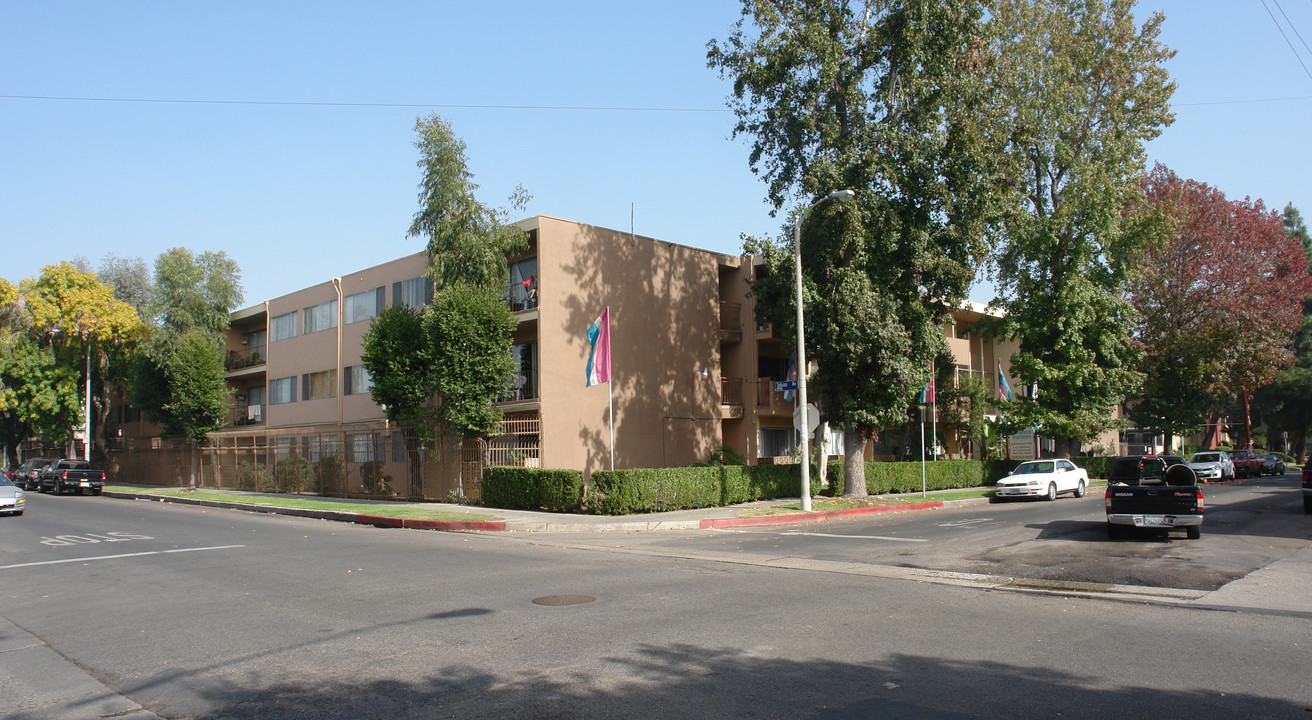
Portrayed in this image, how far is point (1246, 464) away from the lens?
4616 centimetres

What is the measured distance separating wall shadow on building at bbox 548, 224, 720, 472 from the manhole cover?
1853 centimetres

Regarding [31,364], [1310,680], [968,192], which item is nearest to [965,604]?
[1310,680]

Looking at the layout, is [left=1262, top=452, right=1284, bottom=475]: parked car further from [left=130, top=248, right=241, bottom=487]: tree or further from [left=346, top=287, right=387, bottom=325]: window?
[left=130, top=248, right=241, bottom=487]: tree

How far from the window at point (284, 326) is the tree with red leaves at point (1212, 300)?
43.4m

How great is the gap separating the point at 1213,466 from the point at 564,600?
146ft

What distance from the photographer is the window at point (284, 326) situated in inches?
1625

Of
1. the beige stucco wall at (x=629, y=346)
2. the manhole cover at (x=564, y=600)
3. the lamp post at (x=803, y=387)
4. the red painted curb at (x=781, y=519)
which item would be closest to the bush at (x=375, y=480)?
the beige stucco wall at (x=629, y=346)

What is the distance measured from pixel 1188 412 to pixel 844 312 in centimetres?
3356

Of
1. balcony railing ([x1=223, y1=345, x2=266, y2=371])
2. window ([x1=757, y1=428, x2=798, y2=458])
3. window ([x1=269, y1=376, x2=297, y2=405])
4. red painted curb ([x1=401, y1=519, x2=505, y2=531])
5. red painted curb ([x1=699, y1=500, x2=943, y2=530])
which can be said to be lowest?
red painted curb ([x1=699, y1=500, x2=943, y2=530])

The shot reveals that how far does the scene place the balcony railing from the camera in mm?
45156

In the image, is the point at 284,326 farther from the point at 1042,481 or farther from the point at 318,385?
the point at 1042,481

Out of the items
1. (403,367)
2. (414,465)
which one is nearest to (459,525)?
(403,367)

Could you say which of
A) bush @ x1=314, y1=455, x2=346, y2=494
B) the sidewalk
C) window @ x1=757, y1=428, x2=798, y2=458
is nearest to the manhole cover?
the sidewalk

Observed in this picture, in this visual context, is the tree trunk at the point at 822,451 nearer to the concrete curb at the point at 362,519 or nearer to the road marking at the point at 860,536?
the road marking at the point at 860,536
